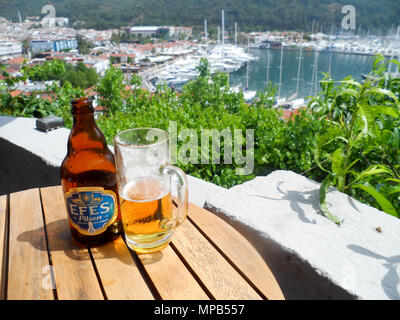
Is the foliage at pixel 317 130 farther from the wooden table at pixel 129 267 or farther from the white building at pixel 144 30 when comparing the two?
the white building at pixel 144 30

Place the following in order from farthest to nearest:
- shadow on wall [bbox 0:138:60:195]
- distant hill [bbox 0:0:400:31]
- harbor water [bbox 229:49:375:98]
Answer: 1. harbor water [bbox 229:49:375:98]
2. distant hill [bbox 0:0:400:31]
3. shadow on wall [bbox 0:138:60:195]

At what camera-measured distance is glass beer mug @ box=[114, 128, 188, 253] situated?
2.79 ft

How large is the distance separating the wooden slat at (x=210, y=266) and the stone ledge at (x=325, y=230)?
39cm

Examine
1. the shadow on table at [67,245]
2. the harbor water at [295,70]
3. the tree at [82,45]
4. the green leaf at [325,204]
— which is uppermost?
the tree at [82,45]

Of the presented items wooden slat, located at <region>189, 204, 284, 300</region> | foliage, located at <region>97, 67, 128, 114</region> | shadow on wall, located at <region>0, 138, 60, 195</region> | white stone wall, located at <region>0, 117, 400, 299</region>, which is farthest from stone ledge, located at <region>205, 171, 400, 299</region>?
foliage, located at <region>97, 67, 128, 114</region>

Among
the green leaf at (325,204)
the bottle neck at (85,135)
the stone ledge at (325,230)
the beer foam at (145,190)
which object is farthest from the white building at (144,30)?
the beer foam at (145,190)

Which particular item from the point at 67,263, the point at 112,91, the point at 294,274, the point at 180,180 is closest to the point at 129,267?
the point at 67,263

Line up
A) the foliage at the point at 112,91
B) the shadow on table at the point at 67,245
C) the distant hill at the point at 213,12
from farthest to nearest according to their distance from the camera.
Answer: the distant hill at the point at 213,12
the foliage at the point at 112,91
the shadow on table at the point at 67,245

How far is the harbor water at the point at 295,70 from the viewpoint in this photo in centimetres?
3116

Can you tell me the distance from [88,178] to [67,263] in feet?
0.87

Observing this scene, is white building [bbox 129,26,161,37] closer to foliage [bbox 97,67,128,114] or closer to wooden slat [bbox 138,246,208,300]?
foliage [bbox 97,67,128,114]

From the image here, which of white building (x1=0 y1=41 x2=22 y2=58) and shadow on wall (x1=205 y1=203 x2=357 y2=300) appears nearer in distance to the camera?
shadow on wall (x1=205 y1=203 x2=357 y2=300)
